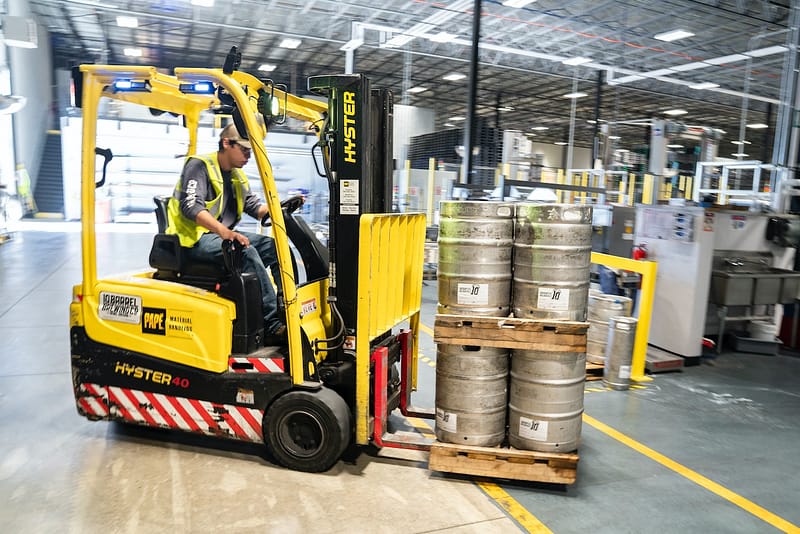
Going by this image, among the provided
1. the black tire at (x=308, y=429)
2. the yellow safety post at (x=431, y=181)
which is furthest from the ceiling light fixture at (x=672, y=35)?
the black tire at (x=308, y=429)

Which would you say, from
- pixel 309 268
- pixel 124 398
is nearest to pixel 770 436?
pixel 309 268

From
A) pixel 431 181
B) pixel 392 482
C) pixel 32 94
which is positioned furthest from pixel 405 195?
pixel 32 94

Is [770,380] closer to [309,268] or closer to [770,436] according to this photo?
[770,436]

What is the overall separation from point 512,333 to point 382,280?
901 mm

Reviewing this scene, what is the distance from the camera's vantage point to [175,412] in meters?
3.76

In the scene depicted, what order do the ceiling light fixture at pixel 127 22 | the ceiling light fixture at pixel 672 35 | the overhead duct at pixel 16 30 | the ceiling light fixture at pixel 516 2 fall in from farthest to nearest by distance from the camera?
1. the ceiling light fixture at pixel 127 22
2. the ceiling light fixture at pixel 672 35
3. the overhead duct at pixel 16 30
4. the ceiling light fixture at pixel 516 2

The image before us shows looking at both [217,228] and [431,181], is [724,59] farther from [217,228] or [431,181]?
[217,228]

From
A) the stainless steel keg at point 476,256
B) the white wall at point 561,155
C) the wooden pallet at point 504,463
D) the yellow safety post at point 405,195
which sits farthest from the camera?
the white wall at point 561,155

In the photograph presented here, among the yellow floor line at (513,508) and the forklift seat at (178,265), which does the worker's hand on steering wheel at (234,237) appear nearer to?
the forklift seat at (178,265)

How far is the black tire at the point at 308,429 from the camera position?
11.4 feet

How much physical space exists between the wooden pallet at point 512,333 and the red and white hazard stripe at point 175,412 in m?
1.36

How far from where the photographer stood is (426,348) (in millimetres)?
6848

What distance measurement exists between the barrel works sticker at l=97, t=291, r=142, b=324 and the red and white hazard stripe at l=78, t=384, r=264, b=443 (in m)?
0.49

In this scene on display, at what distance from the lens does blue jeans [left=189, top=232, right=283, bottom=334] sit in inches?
150
